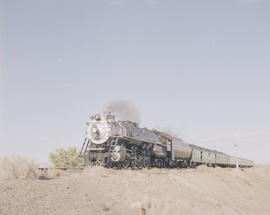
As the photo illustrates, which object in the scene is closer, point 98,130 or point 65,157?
point 98,130

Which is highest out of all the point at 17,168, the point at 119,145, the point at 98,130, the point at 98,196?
the point at 98,130

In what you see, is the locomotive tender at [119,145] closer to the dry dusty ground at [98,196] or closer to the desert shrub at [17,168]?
the dry dusty ground at [98,196]

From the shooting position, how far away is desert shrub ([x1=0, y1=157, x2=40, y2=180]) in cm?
1230

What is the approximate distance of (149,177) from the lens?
59.7 feet

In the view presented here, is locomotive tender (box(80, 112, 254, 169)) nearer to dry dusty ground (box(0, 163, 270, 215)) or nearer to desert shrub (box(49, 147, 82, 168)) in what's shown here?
dry dusty ground (box(0, 163, 270, 215))

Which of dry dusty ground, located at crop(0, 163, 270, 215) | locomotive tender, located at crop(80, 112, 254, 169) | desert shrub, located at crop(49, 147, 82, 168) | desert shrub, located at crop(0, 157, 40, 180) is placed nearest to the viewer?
dry dusty ground, located at crop(0, 163, 270, 215)

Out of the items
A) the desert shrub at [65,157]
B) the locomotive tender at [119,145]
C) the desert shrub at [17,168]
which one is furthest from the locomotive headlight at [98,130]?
the desert shrub at [65,157]

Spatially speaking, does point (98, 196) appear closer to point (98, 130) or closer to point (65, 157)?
point (98, 130)

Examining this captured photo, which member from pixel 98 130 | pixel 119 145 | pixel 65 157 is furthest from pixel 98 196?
pixel 65 157

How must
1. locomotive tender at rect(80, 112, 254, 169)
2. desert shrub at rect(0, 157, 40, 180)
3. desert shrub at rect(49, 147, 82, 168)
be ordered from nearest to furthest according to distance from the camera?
1. desert shrub at rect(0, 157, 40, 180)
2. locomotive tender at rect(80, 112, 254, 169)
3. desert shrub at rect(49, 147, 82, 168)

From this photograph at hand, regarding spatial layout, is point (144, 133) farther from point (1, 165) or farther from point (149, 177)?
point (1, 165)

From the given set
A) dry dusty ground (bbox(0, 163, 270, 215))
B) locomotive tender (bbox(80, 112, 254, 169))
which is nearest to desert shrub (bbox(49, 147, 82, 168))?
locomotive tender (bbox(80, 112, 254, 169))

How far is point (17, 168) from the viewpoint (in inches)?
503

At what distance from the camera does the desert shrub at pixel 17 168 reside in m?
12.3
